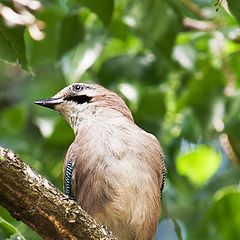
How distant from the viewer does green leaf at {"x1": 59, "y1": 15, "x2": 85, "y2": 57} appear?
7965 mm

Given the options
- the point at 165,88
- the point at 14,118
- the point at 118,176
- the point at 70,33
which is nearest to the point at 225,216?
the point at 118,176

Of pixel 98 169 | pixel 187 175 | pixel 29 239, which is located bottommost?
pixel 187 175

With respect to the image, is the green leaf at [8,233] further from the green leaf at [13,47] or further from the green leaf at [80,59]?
the green leaf at [80,59]

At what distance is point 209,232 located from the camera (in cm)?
820

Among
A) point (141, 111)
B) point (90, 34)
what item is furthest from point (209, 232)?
point (90, 34)

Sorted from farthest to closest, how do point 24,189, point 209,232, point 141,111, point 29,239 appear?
1. point 141,111
2. point 209,232
3. point 29,239
4. point 24,189

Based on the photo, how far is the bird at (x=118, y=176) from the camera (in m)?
6.56

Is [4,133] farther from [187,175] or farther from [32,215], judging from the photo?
[32,215]

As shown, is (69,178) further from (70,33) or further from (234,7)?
(234,7)

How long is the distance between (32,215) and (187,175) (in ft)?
16.9

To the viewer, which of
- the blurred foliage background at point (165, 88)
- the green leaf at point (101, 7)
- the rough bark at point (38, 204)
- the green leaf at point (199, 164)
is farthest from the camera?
the green leaf at point (199, 164)

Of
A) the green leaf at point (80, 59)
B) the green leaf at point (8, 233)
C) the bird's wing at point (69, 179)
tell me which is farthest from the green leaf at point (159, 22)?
the green leaf at point (8, 233)

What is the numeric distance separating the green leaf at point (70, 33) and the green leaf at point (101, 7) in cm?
113

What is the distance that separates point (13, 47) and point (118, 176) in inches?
47.1
